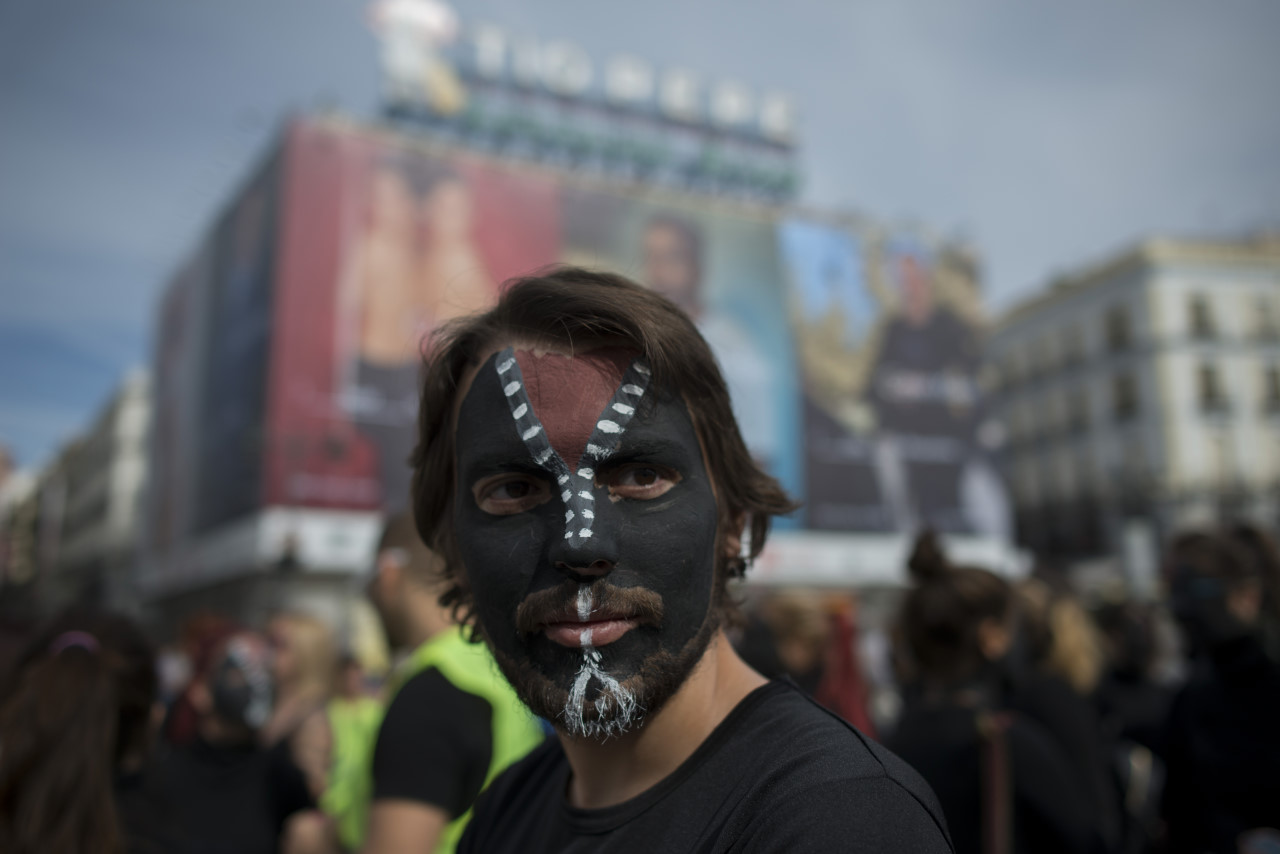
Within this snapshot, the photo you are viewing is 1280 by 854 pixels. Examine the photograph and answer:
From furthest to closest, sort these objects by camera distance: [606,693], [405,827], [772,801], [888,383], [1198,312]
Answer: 1. [1198,312]
2. [888,383]
3. [405,827]
4. [606,693]
5. [772,801]

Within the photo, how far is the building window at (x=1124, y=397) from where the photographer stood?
125 feet

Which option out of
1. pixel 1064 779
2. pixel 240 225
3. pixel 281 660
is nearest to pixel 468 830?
pixel 1064 779

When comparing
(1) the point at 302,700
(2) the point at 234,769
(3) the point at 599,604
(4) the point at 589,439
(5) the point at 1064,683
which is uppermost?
(4) the point at 589,439

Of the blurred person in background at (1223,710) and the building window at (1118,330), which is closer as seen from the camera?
the blurred person in background at (1223,710)

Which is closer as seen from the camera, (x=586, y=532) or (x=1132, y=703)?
(x=586, y=532)

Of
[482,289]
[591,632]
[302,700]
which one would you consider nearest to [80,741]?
[591,632]

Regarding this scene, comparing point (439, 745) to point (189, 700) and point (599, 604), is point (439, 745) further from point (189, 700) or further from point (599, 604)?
point (189, 700)

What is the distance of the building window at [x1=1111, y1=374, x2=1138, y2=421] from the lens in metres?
38.2

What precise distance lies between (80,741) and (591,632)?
1.73 metres

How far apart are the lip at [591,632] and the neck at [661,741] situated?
0.43 ft

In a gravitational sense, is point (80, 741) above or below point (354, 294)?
below

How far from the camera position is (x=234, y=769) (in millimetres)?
4062

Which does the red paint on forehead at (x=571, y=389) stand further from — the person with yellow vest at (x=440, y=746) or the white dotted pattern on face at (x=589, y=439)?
the person with yellow vest at (x=440, y=746)

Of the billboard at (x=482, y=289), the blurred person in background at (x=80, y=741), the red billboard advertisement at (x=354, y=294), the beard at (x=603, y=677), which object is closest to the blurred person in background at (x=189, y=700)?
the blurred person in background at (x=80, y=741)
